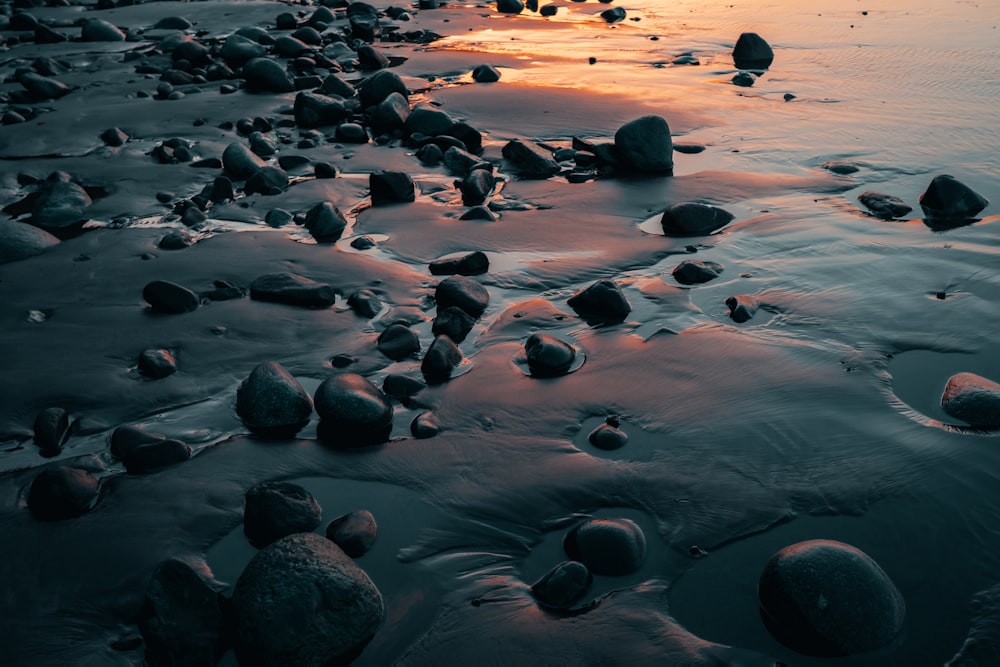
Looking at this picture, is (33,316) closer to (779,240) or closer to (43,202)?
(43,202)

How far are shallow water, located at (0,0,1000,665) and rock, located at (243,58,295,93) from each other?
5.12ft

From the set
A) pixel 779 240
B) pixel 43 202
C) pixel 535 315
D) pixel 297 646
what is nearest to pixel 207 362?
pixel 535 315

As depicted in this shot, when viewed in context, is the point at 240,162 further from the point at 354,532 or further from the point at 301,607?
the point at 301,607

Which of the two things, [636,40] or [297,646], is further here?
[636,40]

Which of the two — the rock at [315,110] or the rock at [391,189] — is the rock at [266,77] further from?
the rock at [391,189]

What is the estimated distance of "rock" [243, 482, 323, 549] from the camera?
236 cm

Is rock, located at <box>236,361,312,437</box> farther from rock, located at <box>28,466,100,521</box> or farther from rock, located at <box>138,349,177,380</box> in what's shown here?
rock, located at <box>28,466,100,521</box>

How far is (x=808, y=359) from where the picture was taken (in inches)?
128

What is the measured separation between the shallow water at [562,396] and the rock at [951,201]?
142 mm

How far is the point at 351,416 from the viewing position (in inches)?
112

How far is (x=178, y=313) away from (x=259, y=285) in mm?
381

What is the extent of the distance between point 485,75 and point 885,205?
14.5 ft

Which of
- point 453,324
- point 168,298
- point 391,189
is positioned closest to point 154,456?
point 168,298

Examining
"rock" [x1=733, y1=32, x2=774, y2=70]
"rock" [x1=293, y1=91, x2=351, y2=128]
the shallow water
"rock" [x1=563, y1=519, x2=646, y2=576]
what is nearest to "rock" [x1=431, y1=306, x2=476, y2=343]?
the shallow water
